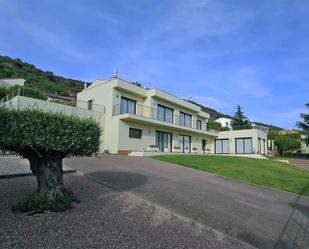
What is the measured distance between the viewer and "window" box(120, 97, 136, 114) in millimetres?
27625

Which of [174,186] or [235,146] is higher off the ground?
[235,146]

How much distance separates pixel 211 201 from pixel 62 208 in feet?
16.2

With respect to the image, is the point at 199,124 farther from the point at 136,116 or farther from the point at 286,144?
the point at 286,144

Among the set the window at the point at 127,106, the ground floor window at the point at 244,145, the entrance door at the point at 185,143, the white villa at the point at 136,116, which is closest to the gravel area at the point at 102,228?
the white villa at the point at 136,116

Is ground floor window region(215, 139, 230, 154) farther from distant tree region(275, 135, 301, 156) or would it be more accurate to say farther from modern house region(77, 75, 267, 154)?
distant tree region(275, 135, 301, 156)

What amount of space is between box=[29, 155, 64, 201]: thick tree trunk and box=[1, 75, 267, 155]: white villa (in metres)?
14.2

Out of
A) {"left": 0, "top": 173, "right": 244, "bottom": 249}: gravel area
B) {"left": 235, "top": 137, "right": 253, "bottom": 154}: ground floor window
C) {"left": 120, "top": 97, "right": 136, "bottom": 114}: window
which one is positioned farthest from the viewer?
{"left": 235, "top": 137, "right": 253, "bottom": 154}: ground floor window

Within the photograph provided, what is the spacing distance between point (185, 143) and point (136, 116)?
11582 millimetres

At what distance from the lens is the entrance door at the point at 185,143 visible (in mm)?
34581

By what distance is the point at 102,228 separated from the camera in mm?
5695

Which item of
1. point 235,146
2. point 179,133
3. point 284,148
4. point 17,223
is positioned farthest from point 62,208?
point 284,148

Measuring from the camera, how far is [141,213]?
700 centimetres

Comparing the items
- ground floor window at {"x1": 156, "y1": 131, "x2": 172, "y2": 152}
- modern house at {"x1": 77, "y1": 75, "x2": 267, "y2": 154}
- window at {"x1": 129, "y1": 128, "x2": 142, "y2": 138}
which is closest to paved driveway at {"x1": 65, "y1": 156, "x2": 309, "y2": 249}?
modern house at {"x1": 77, "y1": 75, "x2": 267, "y2": 154}

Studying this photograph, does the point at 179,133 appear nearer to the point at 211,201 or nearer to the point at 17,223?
the point at 211,201
